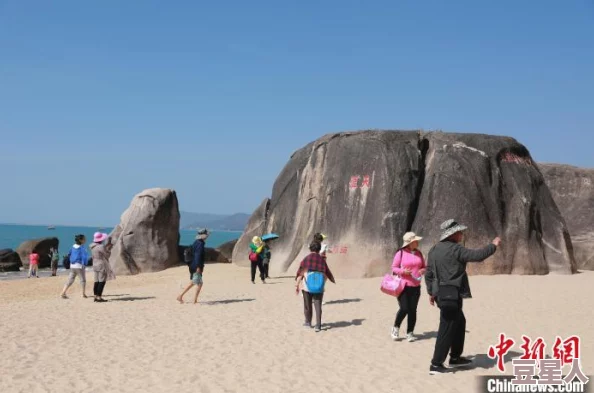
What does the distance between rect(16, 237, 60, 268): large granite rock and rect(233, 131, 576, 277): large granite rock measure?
892 inches

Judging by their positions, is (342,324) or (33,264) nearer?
(342,324)

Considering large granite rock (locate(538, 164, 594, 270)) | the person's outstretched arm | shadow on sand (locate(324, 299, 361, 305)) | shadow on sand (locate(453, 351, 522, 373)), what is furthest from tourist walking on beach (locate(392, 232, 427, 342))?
large granite rock (locate(538, 164, 594, 270))

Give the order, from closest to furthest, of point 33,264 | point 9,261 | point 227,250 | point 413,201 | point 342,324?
point 342,324
point 413,201
point 33,264
point 227,250
point 9,261

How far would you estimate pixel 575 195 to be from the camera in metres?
28.4

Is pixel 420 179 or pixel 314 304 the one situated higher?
pixel 420 179

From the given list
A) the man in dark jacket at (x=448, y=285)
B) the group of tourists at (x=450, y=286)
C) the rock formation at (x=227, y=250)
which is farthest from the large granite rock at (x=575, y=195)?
the man in dark jacket at (x=448, y=285)

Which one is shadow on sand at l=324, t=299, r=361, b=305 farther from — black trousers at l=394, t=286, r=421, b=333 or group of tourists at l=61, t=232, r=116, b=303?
group of tourists at l=61, t=232, r=116, b=303

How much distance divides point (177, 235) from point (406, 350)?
21627mm

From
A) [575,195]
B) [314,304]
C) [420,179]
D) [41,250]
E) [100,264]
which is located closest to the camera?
[314,304]

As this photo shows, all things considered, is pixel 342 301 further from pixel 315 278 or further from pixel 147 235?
pixel 147 235

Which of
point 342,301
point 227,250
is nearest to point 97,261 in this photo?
point 342,301

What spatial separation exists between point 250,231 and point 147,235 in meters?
4.99

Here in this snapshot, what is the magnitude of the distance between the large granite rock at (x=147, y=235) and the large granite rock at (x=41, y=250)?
1237 centimetres

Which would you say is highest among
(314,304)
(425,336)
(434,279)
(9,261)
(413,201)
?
(413,201)
